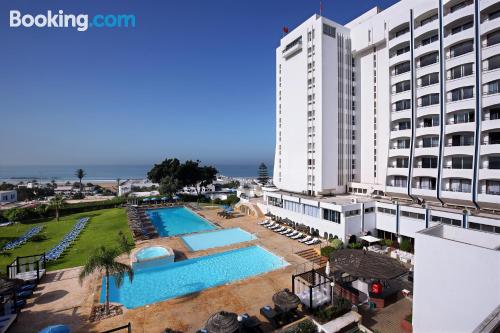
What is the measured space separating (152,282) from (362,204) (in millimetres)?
23868

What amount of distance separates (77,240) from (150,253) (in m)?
11.8

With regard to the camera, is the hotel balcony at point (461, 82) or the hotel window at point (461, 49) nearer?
the hotel balcony at point (461, 82)

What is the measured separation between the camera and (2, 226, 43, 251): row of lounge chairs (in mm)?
27925

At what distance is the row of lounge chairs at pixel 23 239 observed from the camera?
91.6 ft

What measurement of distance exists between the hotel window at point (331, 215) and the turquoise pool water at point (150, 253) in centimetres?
1913

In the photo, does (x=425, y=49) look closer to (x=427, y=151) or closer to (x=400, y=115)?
(x=400, y=115)

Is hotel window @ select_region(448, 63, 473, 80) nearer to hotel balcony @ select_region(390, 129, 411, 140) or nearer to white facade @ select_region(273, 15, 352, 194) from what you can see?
hotel balcony @ select_region(390, 129, 411, 140)

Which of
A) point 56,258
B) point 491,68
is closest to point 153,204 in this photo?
point 56,258

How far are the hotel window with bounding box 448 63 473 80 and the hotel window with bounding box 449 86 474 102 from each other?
1.43 meters

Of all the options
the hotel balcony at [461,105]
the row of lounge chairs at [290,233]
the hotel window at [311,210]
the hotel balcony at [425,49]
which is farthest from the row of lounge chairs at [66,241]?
the hotel balcony at [425,49]

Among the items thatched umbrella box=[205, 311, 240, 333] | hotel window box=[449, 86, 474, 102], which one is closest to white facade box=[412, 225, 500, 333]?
thatched umbrella box=[205, 311, 240, 333]

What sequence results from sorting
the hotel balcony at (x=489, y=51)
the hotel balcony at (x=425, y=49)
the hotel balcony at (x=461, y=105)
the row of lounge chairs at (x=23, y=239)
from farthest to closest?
the hotel balcony at (x=425, y=49) → the row of lounge chairs at (x=23, y=239) → the hotel balcony at (x=461, y=105) → the hotel balcony at (x=489, y=51)

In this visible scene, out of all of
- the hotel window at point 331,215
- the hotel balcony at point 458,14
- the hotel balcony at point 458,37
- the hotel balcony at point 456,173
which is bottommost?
the hotel window at point 331,215

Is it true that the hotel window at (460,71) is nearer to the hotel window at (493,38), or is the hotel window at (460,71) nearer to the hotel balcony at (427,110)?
the hotel window at (493,38)
